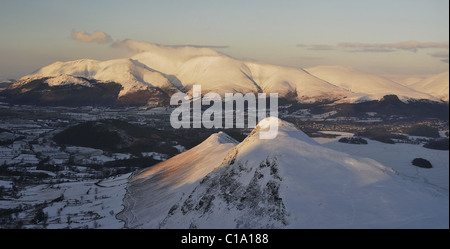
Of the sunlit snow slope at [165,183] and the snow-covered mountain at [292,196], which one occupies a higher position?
the snow-covered mountain at [292,196]

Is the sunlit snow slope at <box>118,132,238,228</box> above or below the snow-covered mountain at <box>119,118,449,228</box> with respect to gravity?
below

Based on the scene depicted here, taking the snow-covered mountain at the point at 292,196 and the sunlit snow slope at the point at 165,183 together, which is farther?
the sunlit snow slope at the point at 165,183

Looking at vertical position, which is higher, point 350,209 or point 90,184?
point 350,209

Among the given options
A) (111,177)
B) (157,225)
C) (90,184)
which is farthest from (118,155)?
(157,225)

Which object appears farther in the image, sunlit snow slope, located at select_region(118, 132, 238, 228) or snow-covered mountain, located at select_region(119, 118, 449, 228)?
sunlit snow slope, located at select_region(118, 132, 238, 228)

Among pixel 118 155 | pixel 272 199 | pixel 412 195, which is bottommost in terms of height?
pixel 118 155
